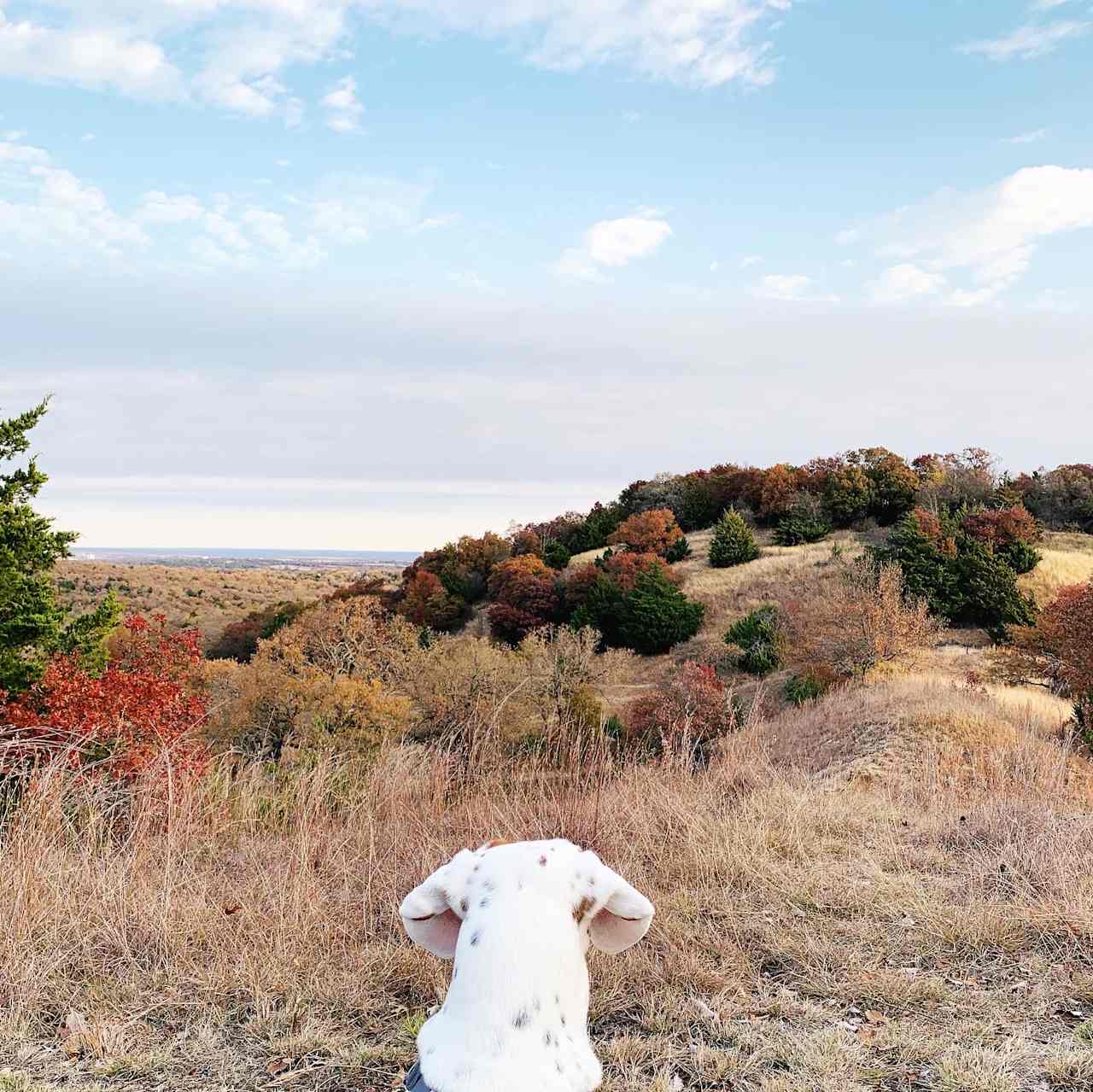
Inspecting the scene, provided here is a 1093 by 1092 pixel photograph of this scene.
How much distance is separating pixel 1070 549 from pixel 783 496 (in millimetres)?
12498

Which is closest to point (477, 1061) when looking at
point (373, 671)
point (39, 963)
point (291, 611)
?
point (39, 963)

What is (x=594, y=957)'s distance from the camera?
11.2ft

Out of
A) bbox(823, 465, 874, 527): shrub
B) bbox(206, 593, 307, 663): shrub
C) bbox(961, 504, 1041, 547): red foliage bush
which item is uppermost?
bbox(823, 465, 874, 527): shrub

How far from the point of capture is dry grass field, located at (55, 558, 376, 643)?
51781 millimetres

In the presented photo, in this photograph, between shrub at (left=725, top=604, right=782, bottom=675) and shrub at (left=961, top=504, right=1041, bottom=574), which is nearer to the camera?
shrub at (left=725, top=604, right=782, bottom=675)

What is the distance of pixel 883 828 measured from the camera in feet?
17.3

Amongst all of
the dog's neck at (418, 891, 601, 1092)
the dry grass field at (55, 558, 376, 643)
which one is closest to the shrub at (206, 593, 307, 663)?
the dry grass field at (55, 558, 376, 643)

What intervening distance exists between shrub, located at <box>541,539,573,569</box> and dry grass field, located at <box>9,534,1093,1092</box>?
38614mm

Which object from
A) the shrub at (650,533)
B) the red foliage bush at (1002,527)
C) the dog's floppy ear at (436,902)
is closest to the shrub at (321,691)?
the dog's floppy ear at (436,902)

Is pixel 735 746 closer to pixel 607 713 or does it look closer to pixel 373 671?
pixel 607 713

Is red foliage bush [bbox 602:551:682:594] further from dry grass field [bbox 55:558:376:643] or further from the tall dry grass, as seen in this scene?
the tall dry grass

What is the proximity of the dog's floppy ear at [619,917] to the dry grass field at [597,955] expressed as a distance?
45.8 inches

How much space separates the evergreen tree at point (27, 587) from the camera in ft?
44.0

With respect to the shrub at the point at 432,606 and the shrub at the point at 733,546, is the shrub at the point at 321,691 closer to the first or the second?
the shrub at the point at 432,606
